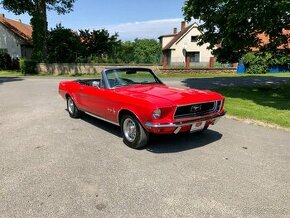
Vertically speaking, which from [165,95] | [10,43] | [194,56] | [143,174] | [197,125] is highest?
[10,43]

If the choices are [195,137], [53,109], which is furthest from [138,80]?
[53,109]

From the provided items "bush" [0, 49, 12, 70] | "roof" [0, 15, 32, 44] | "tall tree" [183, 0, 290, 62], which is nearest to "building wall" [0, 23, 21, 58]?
"roof" [0, 15, 32, 44]

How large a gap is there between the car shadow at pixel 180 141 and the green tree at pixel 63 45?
3123cm

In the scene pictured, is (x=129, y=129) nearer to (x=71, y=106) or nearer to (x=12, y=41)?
(x=71, y=106)

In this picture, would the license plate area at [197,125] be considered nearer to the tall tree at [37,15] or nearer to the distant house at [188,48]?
the tall tree at [37,15]

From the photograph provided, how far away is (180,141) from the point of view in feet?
21.1

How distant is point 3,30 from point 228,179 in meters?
43.8

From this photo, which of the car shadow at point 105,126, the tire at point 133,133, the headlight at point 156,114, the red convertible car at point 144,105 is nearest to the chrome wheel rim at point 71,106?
the car shadow at point 105,126

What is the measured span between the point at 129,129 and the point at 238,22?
8680 mm

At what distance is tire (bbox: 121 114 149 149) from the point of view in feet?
19.1

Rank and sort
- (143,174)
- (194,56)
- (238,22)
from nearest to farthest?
(143,174) < (238,22) < (194,56)

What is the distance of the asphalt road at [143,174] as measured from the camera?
3781 millimetres

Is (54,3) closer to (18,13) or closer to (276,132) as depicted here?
(18,13)

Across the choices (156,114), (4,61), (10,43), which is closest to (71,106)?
(156,114)
